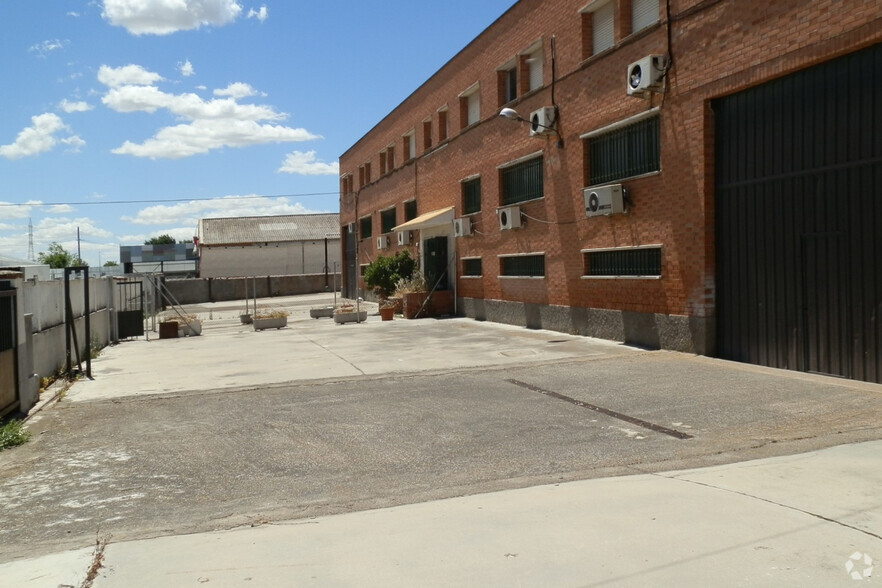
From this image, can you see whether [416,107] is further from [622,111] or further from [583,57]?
[622,111]

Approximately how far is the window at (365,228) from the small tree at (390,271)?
1115 cm

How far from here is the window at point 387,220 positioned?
113 ft

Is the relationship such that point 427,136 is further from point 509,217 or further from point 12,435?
point 12,435

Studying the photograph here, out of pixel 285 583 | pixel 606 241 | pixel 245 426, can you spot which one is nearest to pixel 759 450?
pixel 285 583

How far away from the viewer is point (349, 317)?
24.8m

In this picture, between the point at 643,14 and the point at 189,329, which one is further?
the point at 189,329

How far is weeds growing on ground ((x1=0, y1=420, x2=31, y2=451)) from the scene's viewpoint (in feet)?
26.2

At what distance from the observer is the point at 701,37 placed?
12.6 m

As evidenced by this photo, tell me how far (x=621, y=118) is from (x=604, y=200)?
1.65m

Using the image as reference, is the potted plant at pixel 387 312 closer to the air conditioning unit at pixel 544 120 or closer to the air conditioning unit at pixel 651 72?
the air conditioning unit at pixel 544 120

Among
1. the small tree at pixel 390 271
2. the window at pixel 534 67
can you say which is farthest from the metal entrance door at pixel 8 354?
the small tree at pixel 390 271

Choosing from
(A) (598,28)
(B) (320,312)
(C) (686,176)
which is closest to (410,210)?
(B) (320,312)

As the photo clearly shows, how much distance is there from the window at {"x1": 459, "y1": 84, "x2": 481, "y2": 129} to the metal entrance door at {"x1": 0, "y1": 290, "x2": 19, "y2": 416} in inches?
647

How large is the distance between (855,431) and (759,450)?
1212 mm
